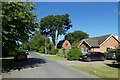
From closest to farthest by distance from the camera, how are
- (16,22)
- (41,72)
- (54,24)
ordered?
(41,72) < (16,22) < (54,24)

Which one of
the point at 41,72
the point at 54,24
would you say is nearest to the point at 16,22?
the point at 41,72

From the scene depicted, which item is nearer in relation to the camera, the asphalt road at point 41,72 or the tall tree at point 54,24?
the asphalt road at point 41,72

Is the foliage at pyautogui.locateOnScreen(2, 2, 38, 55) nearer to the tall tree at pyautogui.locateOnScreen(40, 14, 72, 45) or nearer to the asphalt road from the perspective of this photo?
the asphalt road

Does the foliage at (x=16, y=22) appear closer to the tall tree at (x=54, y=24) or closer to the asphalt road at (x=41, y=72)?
the asphalt road at (x=41, y=72)

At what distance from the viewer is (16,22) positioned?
23.8m

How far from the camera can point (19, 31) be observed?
24.9m

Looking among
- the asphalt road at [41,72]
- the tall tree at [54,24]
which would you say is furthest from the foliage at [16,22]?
the tall tree at [54,24]

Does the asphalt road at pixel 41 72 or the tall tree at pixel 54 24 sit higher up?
the tall tree at pixel 54 24

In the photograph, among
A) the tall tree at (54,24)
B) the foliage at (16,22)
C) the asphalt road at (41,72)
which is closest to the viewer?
the asphalt road at (41,72)

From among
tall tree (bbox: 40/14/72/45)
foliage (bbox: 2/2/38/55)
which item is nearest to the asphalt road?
foliage (bbox: 2/2/38/55)

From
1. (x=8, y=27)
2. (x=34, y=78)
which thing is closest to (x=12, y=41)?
(x=8, y=27)

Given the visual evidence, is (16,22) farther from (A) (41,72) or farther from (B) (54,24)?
(B) (54,24)

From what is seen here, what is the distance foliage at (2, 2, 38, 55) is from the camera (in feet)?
69.1

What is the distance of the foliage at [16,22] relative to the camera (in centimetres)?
2106
